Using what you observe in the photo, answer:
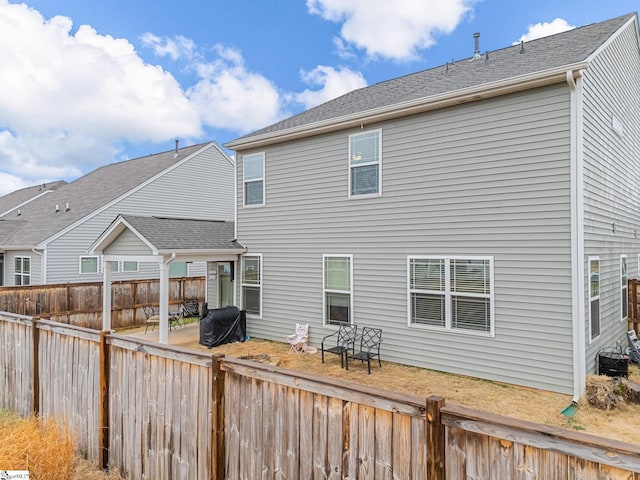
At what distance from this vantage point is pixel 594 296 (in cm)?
716

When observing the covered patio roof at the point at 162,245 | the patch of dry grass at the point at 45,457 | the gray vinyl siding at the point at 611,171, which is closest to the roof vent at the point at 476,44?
the gray vinyl siding at the point at 611,171

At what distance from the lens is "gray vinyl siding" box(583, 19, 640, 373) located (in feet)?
Result: 22.6

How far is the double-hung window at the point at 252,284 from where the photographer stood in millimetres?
10758

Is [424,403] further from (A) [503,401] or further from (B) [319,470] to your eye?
(A) [503,401]

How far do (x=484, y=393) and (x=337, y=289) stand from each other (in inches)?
149

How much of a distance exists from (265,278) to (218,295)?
2.13 meters

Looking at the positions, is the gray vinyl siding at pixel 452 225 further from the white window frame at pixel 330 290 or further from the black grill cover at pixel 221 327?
the black grill cover at pixel 221 327

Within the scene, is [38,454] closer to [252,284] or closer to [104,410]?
[104,410]

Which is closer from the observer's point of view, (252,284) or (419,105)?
(419,105)

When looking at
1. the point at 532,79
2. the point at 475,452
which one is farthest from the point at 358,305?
the point at 475,452

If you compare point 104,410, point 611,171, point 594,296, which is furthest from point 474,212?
point 104,410

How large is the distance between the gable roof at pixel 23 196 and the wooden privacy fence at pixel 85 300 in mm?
14237

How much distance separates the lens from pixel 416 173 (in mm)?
8086

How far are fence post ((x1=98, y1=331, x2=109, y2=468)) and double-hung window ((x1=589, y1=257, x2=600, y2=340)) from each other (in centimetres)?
731
